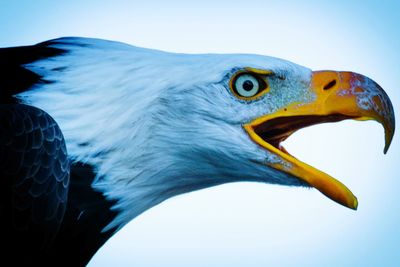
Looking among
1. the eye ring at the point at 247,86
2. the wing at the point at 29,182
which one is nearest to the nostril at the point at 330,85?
the eye ring at the point at 247,86

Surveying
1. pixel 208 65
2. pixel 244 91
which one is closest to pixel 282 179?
pixel 244 91

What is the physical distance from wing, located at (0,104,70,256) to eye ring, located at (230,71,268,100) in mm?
1072

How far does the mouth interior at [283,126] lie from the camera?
3.79 meters

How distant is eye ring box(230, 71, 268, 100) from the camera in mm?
3775

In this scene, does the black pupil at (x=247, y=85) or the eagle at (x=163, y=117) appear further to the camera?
A: the black pupil at (x=247, y=85)

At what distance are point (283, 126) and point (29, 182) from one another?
149 centimetres

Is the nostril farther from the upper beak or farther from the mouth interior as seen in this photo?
the mouth interior

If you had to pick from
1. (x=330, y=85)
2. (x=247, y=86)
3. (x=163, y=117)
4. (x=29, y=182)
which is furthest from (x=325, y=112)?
(x=29, y=182)

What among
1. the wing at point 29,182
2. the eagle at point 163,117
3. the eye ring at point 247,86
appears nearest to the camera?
the wing at point 29,182

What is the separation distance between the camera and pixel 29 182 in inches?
126

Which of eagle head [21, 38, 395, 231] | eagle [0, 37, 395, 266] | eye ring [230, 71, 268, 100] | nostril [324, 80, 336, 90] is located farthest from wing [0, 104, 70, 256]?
nostril [324, 80, 336, 90]

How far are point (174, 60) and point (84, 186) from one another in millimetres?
912

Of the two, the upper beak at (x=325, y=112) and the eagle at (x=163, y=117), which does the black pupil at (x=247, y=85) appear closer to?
the eagle at (x=163, y=117)

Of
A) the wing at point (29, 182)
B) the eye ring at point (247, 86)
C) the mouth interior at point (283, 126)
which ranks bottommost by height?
the wing at point (29, 182)
